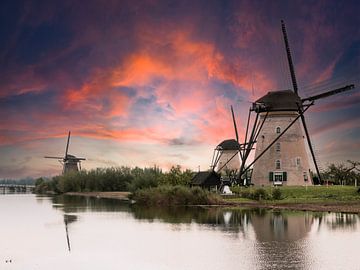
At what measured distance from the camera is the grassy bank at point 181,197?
4841 cm

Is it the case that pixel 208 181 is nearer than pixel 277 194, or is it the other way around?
pixel 277 194

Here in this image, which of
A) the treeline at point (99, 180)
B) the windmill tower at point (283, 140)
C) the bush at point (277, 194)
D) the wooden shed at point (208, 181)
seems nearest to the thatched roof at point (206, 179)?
the wooden shed at point (208, 181)

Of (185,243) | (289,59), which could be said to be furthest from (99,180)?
(185,243)

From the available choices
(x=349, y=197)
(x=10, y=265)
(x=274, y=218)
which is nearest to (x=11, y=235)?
(x=10, y=265)

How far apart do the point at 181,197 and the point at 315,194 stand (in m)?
12.4

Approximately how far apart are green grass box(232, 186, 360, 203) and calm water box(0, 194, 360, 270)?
438 inches

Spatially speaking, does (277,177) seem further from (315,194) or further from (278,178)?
(315,194)

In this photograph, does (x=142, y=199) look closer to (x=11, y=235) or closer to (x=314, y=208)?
(x=314, y=208)

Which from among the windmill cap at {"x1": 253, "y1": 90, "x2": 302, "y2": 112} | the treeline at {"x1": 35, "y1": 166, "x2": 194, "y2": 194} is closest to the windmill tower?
the windmill cap at {"x1": 253, "y1": 90, "x2": 302, "y2": 112}

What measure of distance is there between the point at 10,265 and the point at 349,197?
3498 cm

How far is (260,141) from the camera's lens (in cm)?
5403

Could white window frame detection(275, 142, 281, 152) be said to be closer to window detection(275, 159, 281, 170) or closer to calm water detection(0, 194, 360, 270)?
window detection(275, 159, 281, 170)

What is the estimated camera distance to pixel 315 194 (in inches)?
1860

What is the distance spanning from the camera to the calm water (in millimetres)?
17984
